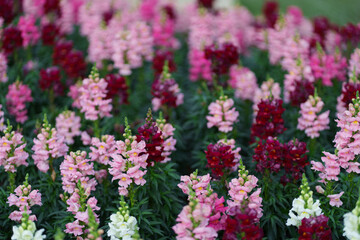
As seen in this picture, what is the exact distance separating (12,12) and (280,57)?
548 centimetres

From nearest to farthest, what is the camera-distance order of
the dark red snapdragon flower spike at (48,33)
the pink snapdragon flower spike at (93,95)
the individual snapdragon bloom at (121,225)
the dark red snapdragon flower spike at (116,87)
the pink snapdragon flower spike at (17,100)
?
the individual snapdragon bloom at (121,225), the pink snapdragon flower spike at (93,95), the dark red snapdragon flower spike at (116,87), the pink snapdragon flower spike at (17,100), the dark red snapdragon flower spike at (48,33)

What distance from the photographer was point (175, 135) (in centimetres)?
737

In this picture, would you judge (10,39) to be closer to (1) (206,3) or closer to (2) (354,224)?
(1) (206,3)

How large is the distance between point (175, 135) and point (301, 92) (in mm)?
2092

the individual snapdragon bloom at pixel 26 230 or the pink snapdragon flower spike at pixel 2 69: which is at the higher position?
the pink snapdragon flower spike at pixel 2 69

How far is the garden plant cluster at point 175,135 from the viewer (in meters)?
5.23

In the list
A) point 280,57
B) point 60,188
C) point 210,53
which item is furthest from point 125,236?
point 280,57

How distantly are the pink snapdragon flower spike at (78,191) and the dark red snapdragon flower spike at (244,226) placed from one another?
156 cm

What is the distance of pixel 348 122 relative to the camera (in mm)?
5539

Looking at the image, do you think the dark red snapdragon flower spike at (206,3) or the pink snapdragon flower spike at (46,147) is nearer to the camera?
the pink snapdragon flower spike at (46,147)

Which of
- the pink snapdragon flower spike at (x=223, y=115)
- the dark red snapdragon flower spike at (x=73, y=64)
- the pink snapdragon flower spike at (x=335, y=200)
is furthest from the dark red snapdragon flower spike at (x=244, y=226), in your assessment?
the dark red snapdragon flower spike at (x=73, y=64)

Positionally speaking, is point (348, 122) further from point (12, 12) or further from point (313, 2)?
point (313, 2)

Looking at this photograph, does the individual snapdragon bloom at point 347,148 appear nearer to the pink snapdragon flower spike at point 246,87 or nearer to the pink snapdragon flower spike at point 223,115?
the pink snapdragon flower spike at point 223,115

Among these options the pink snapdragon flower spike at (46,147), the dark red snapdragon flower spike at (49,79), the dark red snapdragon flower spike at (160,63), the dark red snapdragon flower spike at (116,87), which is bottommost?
the pink snapdragon flower spike at (46,147)
